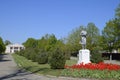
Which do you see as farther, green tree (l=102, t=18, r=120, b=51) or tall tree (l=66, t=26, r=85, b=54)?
tall tree (l=66, t=26, r=85, b=54)

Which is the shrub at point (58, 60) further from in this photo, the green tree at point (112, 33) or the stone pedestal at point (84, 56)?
the green tree at point (112, 33)

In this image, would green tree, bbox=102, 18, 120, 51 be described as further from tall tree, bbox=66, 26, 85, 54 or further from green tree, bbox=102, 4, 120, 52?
tall tree, bbox=66, 26, 85, 54

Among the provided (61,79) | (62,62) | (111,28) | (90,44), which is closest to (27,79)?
(61,79)

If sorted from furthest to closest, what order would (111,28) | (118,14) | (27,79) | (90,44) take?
(90,44) → (111,28) → (118,14) → (27,79)

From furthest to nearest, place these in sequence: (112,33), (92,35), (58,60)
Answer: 1. (92,35)
2. (112,33)
3. (58,60)

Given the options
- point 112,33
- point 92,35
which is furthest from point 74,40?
point 112,33

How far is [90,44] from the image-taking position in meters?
69.1

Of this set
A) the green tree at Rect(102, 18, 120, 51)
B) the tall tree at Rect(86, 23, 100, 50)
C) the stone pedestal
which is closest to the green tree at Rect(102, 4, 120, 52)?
the green tree at Rect(102, 18, 120, 51)

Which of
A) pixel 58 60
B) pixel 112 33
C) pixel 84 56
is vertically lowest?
pixel 58 60

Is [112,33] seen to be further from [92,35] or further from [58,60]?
[58,60]

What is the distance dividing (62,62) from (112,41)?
1540 inches

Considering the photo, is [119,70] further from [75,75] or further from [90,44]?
[90,44]

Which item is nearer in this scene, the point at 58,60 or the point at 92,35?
the point at 58,60

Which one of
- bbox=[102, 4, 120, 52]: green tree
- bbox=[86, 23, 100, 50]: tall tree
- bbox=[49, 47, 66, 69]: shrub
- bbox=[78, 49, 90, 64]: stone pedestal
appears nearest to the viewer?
bbox=[49, 47, 66, 69]: shrub
